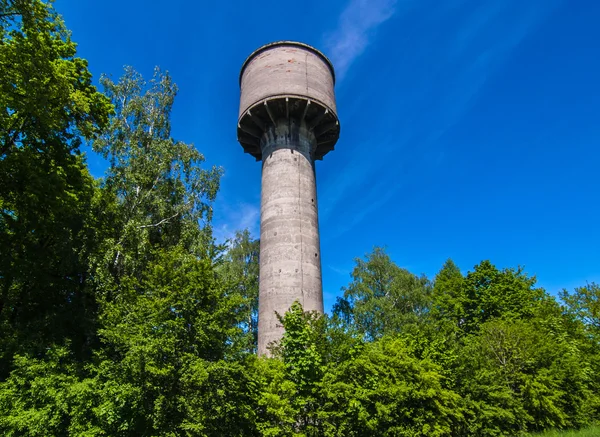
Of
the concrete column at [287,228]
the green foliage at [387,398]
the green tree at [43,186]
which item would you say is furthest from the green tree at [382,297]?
the green tree at [43,186]

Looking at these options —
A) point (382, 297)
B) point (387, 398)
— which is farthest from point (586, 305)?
point (387, 398)

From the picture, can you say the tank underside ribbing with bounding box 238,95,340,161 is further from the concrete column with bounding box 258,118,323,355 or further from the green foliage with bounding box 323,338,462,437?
the green foliage with bounding box 323,338,462,437

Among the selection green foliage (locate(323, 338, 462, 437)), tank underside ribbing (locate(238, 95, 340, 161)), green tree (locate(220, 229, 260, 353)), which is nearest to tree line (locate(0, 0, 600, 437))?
green foliage (locate(323, 338, 462, 437))

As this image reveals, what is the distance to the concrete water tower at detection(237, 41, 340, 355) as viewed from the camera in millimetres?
16391

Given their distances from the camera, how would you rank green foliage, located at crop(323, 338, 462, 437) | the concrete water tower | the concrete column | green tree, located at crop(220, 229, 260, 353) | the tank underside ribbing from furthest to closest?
green tree, located at crop(220, 229, 260, 353) < the tank underside ribbing < the concrete water tower < the concrete column < green foliage, located at crop(323, 338, 462, 437)

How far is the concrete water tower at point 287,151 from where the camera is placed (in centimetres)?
1639

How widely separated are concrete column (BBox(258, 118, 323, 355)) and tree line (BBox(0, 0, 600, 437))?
2978 mm

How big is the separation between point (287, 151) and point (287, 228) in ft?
13.3

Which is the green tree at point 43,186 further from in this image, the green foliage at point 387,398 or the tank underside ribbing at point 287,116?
the green foliage at point 387,398

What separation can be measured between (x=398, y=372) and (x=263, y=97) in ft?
45.6

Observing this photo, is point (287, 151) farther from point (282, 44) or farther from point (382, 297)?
point (382, 297)

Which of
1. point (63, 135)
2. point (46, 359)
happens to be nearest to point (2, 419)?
point (46, 359)

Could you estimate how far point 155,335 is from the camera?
357 inches

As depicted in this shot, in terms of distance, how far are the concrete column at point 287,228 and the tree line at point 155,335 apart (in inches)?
117
